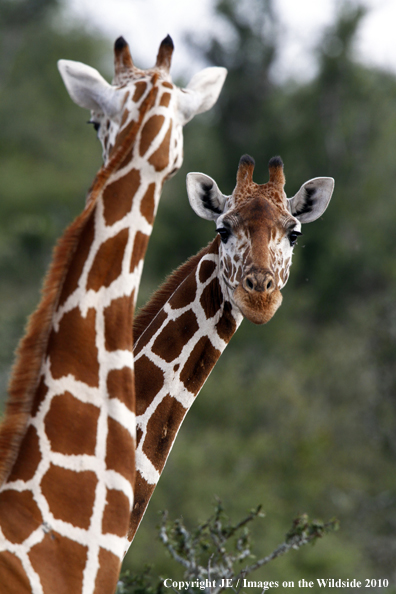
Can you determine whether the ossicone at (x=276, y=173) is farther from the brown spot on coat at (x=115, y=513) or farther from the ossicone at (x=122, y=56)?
the brown spot on coat at (x=115, y=513)

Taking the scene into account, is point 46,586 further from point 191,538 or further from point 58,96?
point 58,96

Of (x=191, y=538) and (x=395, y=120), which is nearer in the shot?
(x=191, y=538)

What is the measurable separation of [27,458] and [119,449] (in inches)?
12.6

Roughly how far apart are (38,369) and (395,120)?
92.0ft

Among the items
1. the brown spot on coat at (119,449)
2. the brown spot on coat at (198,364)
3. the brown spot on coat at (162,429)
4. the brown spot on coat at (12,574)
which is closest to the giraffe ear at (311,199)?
the brown spot on coat at (198,364)

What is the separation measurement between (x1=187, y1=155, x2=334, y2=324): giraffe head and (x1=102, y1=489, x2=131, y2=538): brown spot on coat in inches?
44.9

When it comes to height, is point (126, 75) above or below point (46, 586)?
above

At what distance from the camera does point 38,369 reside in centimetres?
249

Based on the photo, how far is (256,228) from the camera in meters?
3.66

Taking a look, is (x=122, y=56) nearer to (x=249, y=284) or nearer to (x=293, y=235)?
(x=249, y=284)

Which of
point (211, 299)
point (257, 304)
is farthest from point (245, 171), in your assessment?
point (257, 304)

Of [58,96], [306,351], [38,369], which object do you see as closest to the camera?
[38,369]

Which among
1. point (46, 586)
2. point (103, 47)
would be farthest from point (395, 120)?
point (46, 586)

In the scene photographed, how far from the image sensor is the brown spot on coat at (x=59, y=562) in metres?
2.36
